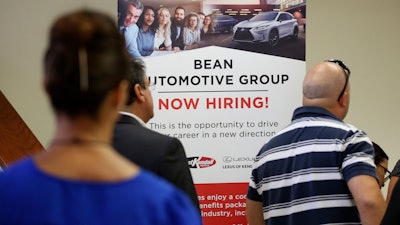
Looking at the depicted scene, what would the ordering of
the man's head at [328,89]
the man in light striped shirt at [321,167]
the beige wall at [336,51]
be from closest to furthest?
the man in light striped shirt at [321,167]
the man's head at [328,89]
the beige wall at [336,51]

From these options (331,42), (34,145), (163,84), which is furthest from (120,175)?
(331,42)

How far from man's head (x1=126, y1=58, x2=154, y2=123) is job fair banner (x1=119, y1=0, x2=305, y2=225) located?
132cm

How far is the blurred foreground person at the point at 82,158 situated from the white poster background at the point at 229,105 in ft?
8.24

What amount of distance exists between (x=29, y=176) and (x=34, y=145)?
2191mm

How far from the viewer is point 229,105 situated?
3621 millimetres

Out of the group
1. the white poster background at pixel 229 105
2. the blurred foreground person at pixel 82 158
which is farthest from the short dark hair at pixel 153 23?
the blurred foreground person at pixel 82 158

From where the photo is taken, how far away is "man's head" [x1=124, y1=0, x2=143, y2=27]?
353cm

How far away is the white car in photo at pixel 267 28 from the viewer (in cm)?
362

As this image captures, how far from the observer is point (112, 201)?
1.06 metres

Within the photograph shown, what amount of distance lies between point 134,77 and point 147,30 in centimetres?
138

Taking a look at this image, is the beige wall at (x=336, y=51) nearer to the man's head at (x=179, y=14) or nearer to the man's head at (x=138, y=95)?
the man's head at (x=179, y=14)

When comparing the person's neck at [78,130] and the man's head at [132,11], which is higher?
the person's neck at [78,130]

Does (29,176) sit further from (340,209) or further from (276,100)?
(276,100)

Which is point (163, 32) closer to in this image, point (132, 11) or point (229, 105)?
point (132, 11)
